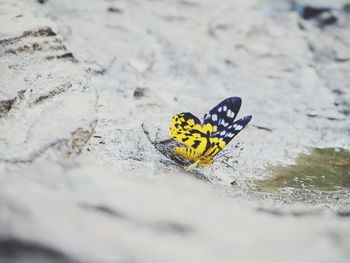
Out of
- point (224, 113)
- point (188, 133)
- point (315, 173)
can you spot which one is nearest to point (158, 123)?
point (188, 133)

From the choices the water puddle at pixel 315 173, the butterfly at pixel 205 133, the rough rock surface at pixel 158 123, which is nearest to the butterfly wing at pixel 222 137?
the butterfly at pixel 205 133

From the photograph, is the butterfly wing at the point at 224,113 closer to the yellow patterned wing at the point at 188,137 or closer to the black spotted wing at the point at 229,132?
the black spotted wing at the point at 229,132

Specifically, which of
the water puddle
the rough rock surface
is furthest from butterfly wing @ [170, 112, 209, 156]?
the water puddle

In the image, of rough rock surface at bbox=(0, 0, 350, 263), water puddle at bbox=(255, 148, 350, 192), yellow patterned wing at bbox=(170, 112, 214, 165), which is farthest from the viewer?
water puddle at bbox=(255, 148, 350, 192)

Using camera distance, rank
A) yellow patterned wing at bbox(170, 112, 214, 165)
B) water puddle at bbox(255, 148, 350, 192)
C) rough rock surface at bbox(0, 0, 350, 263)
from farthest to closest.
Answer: water puddle at bbox(255, 148, 350, 192) < yellow patterned wing at bbox(170, 112, 214, 165) < rough rock surface at bbox(0, 0, 350, 263)

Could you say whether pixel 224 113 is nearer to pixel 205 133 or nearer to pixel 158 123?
pixel 205 133

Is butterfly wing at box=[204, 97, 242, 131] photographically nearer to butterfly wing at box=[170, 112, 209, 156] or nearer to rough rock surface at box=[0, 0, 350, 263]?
butterfly wing at box=[170, 112, 209, 156]

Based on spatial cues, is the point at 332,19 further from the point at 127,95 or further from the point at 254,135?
the point at 127,95
